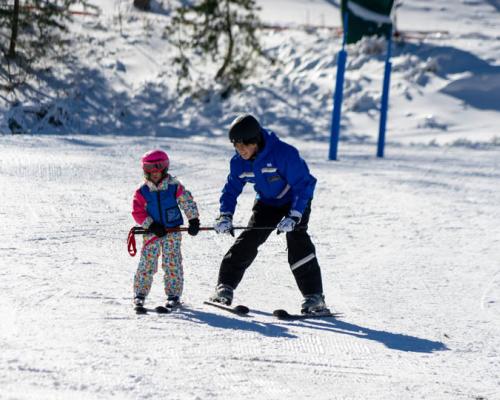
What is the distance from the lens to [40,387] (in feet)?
12.2

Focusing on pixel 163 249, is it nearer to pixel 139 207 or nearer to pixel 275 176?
pixel 139 207

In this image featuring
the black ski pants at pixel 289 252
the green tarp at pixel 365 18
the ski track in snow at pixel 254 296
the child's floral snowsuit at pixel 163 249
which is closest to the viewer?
the ski track in snow at pixel 254 296

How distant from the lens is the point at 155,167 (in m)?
5.06

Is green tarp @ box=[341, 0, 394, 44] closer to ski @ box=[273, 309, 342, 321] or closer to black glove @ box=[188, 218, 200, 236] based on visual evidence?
ski @ box=[273, 309, 342, 321]

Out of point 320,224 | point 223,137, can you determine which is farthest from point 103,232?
point 223,137

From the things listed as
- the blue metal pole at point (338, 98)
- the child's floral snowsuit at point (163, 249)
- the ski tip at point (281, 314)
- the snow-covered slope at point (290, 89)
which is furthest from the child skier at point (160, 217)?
the snow-covered slope at point (290, 89)

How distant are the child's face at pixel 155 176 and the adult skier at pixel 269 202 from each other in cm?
46

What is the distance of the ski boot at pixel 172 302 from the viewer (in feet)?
17.4

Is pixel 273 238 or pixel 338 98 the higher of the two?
pixel 338 98

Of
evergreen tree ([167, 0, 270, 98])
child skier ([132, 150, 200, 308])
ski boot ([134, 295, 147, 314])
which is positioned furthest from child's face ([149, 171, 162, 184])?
evergreen tree ([167, 0, 270, 98])

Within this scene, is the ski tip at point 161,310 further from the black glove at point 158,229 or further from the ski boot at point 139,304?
the black glove at point 158,229

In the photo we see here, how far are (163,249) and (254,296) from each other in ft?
3.30

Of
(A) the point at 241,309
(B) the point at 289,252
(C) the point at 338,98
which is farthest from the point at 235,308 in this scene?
(C) the point at 338,98

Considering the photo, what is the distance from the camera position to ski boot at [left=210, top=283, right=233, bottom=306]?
18.1 feet
